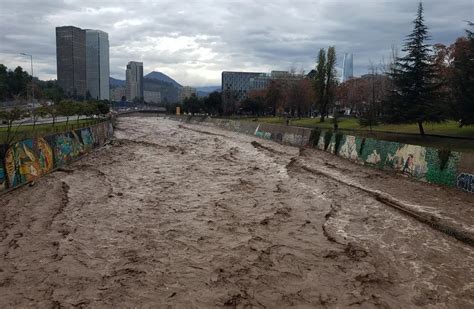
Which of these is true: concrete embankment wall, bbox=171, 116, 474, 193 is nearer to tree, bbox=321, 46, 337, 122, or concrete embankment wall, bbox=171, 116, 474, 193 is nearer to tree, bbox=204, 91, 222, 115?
tree, bbox=321, 46, 337, 122

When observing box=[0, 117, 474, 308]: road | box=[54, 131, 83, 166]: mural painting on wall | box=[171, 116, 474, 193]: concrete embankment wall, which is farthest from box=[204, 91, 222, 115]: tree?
box=[0, 117, 474, 308]: road

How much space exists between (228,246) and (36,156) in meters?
16.4

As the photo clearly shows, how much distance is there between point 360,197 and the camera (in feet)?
70.1

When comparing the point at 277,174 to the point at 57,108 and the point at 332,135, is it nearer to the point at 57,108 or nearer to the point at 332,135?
the point at 332,135

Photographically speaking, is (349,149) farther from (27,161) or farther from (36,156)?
(27,161)

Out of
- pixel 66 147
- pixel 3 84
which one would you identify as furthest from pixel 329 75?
pixel 3 84

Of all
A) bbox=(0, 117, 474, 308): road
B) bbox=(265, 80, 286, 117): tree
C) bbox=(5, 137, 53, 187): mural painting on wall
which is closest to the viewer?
bbox=(0, 117, 474, 308): road

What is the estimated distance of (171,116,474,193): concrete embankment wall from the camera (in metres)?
22.7

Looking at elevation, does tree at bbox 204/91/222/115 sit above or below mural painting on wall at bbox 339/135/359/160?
above

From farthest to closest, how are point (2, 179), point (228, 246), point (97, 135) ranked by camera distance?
point (97, 135), point (2, 179), point (228, 246)

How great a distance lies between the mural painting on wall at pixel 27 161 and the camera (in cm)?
2105

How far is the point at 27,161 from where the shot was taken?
23094 millimetres

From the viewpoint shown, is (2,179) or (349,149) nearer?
(2,179)

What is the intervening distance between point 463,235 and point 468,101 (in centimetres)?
2452
